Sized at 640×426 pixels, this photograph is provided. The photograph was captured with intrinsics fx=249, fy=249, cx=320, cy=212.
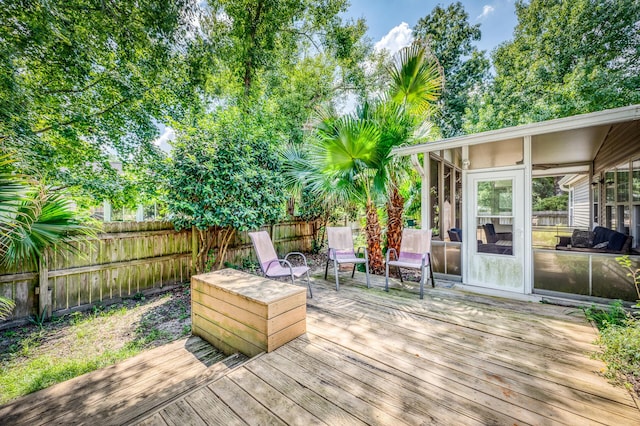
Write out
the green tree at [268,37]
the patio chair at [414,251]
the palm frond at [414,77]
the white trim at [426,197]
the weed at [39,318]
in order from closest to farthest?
the weed at [39,318] < the patio chair at [414,251] < the palm frond at [414,77] < the white trim at [426,197] < the green tree at [268,37]

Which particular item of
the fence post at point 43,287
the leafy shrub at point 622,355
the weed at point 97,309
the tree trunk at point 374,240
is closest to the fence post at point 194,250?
the weed at point 97,309

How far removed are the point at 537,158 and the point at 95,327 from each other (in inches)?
360

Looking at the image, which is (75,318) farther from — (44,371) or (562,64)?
(562,64)

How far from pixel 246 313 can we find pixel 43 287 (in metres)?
3.42

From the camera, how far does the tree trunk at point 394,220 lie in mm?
5176

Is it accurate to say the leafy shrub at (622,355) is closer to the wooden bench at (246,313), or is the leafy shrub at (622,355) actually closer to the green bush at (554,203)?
the wooden bench at (246,313)

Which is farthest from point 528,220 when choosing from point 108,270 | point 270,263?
point 108,270

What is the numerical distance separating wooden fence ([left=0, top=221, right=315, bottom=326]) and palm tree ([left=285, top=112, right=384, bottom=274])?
3.19m

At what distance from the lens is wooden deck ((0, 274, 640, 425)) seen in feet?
5.26

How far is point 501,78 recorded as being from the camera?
12.2 meters

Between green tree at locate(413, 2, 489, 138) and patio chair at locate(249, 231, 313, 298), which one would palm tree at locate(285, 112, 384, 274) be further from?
green tree at locate(413, 2, 489, 138)

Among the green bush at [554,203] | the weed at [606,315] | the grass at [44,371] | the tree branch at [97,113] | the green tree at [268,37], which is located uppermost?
the green tree at [268,37]

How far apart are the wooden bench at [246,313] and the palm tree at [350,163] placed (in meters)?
2.86

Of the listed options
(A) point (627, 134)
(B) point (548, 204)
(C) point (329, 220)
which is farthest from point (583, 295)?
(B) point (548, 204)
